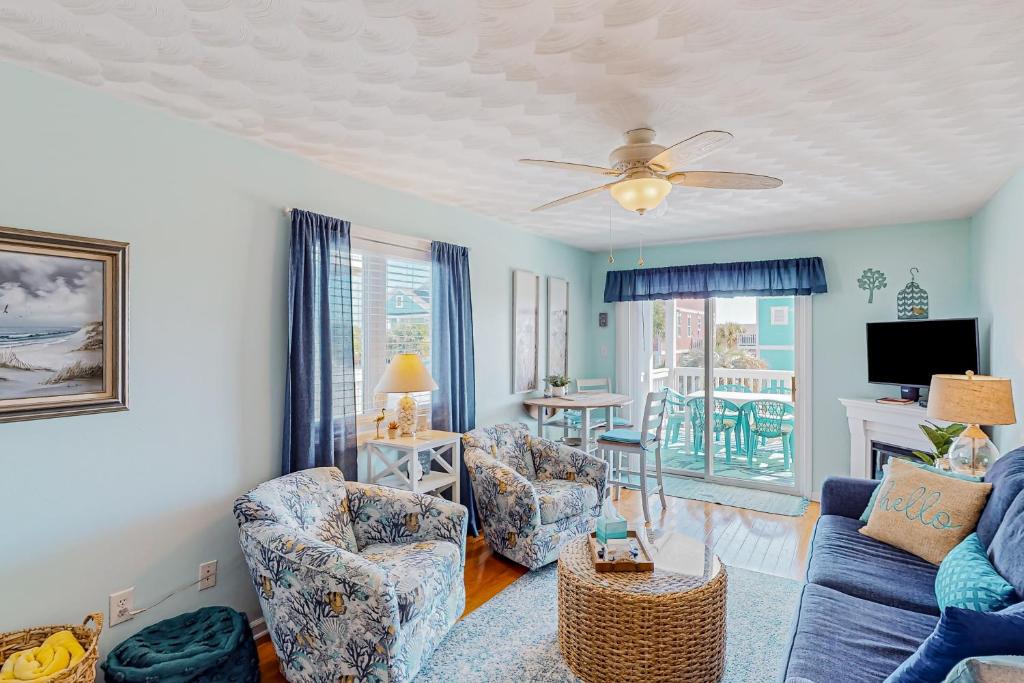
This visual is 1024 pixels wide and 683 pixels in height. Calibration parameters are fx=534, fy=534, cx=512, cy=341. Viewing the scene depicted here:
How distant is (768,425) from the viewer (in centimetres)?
515

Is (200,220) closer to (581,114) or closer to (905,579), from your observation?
(581,114)

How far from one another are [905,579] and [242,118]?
3.39m

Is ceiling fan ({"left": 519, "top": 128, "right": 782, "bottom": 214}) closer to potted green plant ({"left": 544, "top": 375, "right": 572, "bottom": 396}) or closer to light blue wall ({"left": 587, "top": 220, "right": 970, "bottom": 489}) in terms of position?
potted green plant ({"left": 544, "top": 375, "right": 572, "bottom": 396})

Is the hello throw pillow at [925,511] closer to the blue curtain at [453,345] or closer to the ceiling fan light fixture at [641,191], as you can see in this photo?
the ceiling fan light fixture at [641,191]

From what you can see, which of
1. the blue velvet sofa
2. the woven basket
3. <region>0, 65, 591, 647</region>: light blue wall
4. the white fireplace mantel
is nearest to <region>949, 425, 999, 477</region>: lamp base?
the blue velvet sofa

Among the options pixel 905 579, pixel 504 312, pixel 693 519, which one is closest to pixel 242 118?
pixel 504 312

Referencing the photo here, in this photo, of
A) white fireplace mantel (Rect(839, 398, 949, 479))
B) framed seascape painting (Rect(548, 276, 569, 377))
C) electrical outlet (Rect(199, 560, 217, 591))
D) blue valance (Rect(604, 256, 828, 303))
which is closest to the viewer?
electrical outlet (Rect(199, 560, 217, 591))

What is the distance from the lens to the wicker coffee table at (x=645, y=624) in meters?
2.08

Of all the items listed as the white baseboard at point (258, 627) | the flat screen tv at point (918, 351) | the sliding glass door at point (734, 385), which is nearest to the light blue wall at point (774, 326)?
the sliding glass door at point (734, 385)

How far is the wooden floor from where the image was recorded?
10.2 ft

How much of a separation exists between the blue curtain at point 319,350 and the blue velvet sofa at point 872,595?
2.31m

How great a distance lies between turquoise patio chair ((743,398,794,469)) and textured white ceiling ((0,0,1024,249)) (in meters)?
2.56

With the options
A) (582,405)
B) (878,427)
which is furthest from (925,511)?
(582,405)

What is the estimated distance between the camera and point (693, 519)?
432 centimetres
